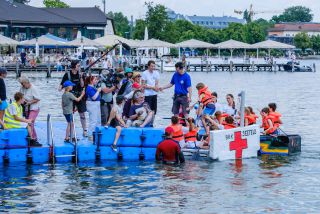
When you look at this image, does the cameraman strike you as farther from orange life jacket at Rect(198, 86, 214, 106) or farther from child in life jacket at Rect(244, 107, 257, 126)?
child in life jacket at Rect(244, 107, 257, 126)

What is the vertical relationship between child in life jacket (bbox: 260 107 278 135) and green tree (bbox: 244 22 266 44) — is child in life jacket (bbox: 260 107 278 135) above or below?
below

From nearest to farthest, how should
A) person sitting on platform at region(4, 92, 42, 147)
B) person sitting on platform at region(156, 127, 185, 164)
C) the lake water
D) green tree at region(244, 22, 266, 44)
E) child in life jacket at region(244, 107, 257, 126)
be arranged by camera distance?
the lake water < person sitting on platform at region(156, 127, 185, 164) < person sitting on platform at region(4, 92, 42, 147) < child in life jacket at region(244, 107, 257, 126) < green tree at region(244, 22, 266, 44)

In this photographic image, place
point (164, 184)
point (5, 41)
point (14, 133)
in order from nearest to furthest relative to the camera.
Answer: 1. point (164, 184)
2. point (14, 133)
3. point (5, 41)

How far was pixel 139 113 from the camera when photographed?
2294cm

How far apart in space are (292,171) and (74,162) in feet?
18.2

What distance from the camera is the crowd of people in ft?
71.1

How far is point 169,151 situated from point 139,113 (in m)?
1.99

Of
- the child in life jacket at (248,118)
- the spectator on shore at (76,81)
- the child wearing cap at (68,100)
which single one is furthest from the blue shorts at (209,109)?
the child wearing cap at (68,100)

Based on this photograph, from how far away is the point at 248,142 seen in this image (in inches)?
905

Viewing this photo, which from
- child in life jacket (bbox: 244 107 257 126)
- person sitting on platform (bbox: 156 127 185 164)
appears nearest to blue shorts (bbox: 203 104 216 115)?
child in life jacket (bbox: 244 107 257 126)

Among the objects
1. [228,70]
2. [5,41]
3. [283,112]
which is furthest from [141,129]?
[228,70]

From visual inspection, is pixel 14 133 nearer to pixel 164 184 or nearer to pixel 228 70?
pixel 164 184

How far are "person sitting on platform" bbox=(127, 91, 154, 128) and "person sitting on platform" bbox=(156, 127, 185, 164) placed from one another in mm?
1641

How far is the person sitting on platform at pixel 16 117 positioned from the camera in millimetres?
21312
